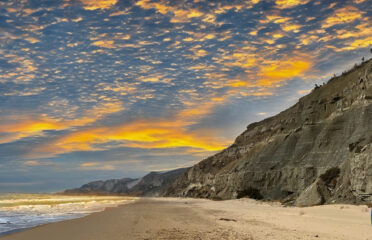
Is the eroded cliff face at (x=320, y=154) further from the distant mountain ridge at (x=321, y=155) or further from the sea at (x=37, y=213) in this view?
the sea at (x=37, y=213)

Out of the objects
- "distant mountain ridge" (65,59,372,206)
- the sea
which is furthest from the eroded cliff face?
the sea

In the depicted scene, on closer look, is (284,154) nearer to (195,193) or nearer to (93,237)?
(93,237)

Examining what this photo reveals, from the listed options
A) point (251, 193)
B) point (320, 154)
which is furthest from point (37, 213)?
point (320, 154)

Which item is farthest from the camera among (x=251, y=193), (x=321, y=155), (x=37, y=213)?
(x=251, y=193)

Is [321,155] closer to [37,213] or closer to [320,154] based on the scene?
[320,154]

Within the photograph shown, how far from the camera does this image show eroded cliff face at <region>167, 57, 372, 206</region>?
26.7 metres

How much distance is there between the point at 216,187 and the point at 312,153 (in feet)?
115

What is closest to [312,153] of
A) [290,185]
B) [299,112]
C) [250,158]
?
[290,185]

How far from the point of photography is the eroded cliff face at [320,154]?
26.7 m

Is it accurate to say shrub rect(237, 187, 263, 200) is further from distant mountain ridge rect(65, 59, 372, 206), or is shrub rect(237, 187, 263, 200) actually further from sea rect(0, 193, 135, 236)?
sea rect(0, 193, 135, 236)

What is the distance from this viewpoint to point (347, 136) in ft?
125

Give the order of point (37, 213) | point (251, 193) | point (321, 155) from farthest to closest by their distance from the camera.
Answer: point (251, 193), point (321, 155), point (37, 213)

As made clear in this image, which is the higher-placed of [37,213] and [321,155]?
[321,155]

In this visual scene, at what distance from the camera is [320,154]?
1629 inches
